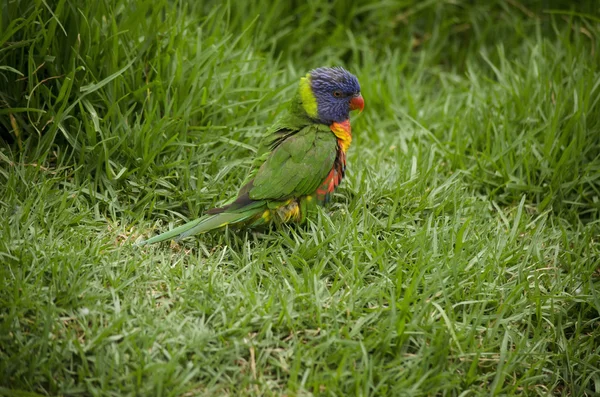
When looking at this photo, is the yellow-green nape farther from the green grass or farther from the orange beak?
the green grass

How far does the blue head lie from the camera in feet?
9.91

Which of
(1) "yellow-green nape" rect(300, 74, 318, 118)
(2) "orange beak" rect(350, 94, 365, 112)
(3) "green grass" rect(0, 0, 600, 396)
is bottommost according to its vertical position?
(3) "green grass" rect(0, 0, 600, 396)

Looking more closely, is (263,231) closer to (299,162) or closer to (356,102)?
(299,162)

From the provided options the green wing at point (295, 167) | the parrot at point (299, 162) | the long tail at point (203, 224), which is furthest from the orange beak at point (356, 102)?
the long tail at point (203, 224)

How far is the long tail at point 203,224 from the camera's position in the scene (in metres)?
2.62

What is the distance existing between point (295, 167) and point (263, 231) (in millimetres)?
364

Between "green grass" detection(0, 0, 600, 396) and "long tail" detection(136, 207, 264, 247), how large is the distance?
0.09 meters

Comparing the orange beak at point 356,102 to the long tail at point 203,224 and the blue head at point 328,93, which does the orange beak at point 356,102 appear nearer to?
the blue head at point 328,93

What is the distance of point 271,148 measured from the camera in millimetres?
2936

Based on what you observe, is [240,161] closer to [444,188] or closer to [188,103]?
[188,103]

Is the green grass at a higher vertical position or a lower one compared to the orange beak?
lower

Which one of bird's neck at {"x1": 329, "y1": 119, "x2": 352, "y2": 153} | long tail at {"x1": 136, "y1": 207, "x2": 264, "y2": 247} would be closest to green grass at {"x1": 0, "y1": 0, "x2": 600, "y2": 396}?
long tail at {"x1": 136, "y1": 207, "x2": 264, "y2": 247}

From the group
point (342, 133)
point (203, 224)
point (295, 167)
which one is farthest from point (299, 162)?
point (203, 224)

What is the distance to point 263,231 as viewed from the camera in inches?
115
